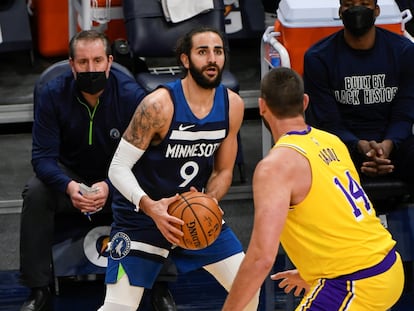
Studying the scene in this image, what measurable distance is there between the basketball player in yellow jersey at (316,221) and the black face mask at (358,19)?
176 centimetres

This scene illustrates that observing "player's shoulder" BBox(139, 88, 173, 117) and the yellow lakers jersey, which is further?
"player's shoulder" BBox(139, 88, 173, 117)

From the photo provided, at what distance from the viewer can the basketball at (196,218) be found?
14.3ft

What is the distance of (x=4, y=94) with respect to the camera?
720 centimetres

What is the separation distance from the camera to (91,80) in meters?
5.18

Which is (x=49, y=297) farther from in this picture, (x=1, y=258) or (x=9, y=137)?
(x=9, y=137)

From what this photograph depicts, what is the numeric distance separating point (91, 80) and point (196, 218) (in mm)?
1165

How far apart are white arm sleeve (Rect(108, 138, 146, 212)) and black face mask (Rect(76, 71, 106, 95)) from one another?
2.30 ft

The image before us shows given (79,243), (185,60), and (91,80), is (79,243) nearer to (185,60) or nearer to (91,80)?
(91,80)

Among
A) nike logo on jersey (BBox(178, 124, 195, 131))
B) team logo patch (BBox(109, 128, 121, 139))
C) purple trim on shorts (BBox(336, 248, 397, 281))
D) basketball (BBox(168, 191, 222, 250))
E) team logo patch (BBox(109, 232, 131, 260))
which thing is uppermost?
nike logo on jersey (BBox(178, 124, 195, 131))

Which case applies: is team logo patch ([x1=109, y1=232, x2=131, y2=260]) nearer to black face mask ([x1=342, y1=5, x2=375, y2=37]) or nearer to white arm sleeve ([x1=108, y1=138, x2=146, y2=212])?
white arm sleeve ([x1=108, y1=138, x2=146, y2=212])

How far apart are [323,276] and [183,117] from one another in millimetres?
1108

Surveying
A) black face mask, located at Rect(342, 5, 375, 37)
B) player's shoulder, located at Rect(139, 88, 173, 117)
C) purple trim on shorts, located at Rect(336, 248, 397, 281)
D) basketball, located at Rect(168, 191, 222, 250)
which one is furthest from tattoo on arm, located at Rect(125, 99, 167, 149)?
black face mask, located at Rect(342, 5, 375, 37)

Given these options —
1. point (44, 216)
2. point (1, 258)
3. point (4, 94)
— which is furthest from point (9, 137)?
point (44, 216)

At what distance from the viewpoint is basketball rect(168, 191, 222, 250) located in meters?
4.36
